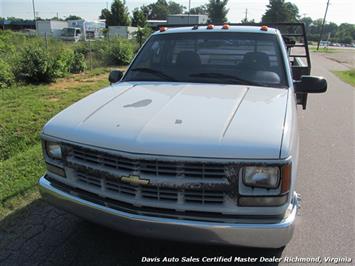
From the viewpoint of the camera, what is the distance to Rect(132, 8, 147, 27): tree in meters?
51.7

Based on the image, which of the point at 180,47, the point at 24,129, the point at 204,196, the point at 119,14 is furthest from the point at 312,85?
the point at 119,14

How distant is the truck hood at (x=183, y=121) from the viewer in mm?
2473

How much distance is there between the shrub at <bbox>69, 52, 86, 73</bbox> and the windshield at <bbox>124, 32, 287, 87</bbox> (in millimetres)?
11277

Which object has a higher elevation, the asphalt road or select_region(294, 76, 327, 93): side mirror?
select_region(294, 76, 327, 93): side mirror

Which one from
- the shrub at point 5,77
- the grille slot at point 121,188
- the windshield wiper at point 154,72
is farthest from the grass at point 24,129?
the windshield wiper at point 154,72

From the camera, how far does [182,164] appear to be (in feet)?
8.14

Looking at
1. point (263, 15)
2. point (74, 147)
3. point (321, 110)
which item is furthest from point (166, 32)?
point (263, 15)

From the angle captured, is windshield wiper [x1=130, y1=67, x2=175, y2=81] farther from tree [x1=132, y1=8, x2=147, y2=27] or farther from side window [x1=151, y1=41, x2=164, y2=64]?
tree [x1=132, y1=8, x2=147, y2=27]

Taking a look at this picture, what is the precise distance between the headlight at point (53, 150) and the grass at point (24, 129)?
1.25 meters

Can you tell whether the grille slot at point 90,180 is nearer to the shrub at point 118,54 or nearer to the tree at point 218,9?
the shrub at point 118,54

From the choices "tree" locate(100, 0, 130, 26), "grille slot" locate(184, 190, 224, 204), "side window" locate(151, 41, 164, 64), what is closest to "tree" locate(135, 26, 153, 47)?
"side window" locate(151, 41, 164, 64)

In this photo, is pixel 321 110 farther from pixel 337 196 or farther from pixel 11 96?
pixel 11 96

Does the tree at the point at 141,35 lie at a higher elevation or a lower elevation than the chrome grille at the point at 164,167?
lower

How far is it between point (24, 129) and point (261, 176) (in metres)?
5.18
